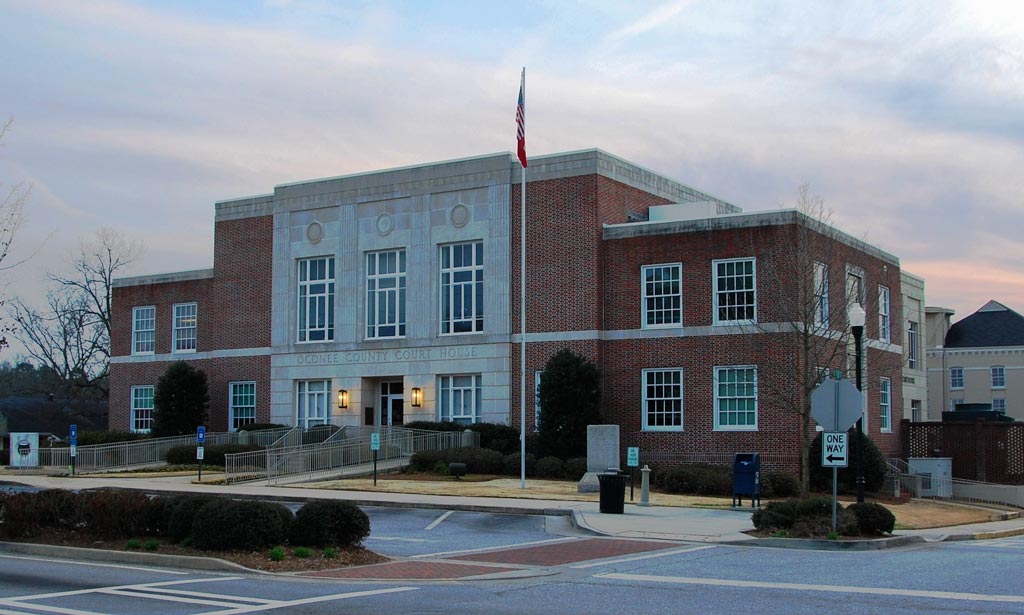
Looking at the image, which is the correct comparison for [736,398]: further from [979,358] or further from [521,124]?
[979,358]

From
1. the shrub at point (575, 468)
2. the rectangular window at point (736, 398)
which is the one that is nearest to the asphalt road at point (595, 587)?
the shrub at point (575, 468)

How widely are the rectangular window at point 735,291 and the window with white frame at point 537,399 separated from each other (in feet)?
Result: 22.1

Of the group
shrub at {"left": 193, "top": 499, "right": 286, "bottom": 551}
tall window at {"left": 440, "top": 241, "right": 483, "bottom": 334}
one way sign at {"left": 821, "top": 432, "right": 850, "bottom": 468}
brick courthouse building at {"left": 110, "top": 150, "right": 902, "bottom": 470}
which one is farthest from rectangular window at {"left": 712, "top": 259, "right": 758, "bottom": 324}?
shrub at {"left": 193, "top": 499, "right": 286, "bottom": 551}

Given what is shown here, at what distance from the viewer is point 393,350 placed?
44812 mm

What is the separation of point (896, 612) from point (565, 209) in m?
29.6

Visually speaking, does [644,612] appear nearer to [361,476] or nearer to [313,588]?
[313,588]

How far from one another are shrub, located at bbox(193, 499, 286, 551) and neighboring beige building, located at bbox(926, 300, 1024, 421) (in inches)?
2723

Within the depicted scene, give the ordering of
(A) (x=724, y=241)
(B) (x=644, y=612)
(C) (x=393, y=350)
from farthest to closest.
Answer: (C) (x=393, y=350)
(A) (x=724, y=241)
(B) (x=644, y=612)

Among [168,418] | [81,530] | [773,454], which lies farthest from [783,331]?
[168,418]

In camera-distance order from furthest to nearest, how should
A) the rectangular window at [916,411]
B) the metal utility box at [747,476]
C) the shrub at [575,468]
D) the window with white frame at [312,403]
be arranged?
the rectangular window at [916,411], the window with white frame at [312,403], the shrub at [575,468], the metal utility box at [747,476]

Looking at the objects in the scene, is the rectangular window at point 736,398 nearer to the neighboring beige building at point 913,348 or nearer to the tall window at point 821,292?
the tall window at point 821,292

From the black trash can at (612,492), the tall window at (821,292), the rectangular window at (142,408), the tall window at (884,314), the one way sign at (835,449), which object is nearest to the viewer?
the one way sign at (835,449)

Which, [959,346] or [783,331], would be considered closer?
[783,331]

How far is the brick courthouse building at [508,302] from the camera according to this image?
125 feet
